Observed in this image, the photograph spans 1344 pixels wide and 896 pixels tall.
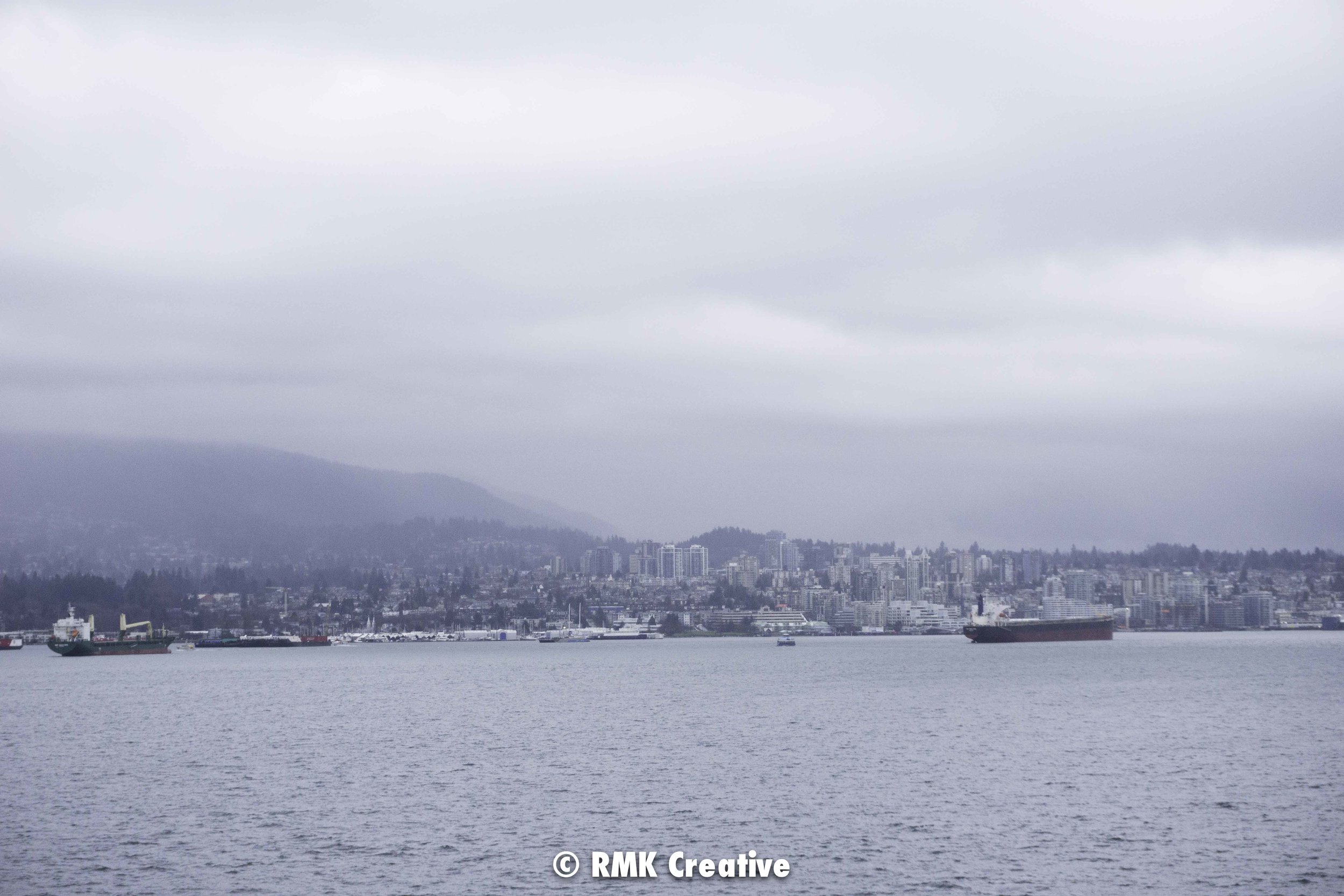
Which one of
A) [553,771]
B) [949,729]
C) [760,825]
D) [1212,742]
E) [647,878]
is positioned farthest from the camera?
[949,729]

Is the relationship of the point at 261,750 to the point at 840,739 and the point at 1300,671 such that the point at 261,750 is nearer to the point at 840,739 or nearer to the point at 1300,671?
the point at 840,739

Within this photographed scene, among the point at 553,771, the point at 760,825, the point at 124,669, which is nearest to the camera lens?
the point at 760,825

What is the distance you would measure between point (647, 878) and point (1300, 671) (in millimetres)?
104190

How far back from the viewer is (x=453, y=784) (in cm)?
4747

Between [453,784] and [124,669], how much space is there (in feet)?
400

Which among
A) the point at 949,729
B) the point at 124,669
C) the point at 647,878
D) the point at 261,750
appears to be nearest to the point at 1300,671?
the point at 949,729

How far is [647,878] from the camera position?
32.7 m

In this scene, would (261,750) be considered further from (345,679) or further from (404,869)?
(345,679)

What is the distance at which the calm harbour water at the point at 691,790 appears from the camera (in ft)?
109

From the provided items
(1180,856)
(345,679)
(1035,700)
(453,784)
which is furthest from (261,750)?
(345,679)

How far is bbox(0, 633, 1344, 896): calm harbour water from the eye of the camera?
33.2m

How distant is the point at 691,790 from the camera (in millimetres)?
45375

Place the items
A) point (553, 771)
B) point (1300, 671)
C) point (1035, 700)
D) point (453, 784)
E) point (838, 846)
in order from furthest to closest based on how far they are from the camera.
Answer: point (1300, 671) < point (1035, 700) < point (553, 771) < point (453, 784) < point (838, 846)

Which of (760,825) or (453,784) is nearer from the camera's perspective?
(760,825)
